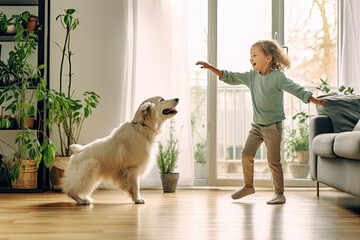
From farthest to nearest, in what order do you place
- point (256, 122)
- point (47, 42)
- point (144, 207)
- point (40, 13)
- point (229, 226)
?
1. point (47, 42)
2. point (40, 13)
3. point (256, 122)
4. point (144, 207)
5. point (229, 226)

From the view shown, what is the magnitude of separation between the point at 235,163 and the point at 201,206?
211 centimetres

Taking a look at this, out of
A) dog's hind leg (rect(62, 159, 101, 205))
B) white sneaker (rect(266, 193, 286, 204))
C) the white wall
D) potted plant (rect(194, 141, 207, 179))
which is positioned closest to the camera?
dog's hind leg (rect(62, 159, 101, 205))

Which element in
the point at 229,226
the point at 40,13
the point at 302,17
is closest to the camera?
the point at 229,226

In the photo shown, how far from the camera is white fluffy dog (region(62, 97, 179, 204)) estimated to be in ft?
11.4

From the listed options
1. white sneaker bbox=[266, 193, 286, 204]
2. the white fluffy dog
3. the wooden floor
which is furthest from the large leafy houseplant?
white sneaker bbox=[266, 193, 286, 204]

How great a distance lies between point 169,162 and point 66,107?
0.92 metres

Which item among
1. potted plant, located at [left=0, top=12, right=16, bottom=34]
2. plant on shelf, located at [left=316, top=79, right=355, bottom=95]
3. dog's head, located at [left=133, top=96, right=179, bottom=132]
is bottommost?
dog's head, located at [left=133, top=96, right=179, bottom=132]

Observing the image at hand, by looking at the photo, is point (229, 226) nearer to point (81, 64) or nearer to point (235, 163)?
point (81, 64)

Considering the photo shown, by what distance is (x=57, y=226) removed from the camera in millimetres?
2609

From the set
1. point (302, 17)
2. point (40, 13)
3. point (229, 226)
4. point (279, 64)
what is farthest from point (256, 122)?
point (40, 13)

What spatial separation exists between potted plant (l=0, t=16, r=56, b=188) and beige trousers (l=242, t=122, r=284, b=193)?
1441 millimetres

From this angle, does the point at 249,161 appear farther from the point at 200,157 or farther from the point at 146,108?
the point at 200,157

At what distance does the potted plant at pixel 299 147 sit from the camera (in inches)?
192

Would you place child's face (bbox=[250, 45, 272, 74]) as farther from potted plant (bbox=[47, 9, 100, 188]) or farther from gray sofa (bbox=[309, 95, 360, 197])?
potted plant (bbox=[47, 9, 100, 188])
